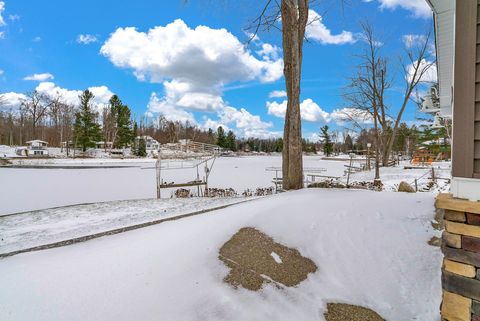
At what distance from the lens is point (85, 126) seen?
36469mm

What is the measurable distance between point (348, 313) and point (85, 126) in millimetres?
40184

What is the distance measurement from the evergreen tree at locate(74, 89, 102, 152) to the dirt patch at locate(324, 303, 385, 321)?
131 ft

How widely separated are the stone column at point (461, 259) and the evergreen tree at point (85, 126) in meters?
40.6

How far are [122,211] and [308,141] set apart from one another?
8120cm

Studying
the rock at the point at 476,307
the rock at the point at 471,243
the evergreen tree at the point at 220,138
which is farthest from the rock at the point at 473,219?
the evergreen tree at the point at 220,138

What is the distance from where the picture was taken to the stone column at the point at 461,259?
1.86 metres

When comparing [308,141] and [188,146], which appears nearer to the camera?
[188,146]

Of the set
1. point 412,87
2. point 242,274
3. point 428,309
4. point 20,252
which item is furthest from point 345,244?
point 412,87

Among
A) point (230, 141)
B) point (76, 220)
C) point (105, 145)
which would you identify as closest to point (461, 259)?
point (76, 220)

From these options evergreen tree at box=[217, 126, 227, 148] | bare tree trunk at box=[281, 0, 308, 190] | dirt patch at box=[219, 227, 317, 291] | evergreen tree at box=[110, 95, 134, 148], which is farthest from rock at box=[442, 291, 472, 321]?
evergreen tree at box=[217, 126, 227, 148]

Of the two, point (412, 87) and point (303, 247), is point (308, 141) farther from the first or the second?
point (303, 247)

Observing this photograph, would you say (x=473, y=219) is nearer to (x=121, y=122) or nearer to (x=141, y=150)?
(x=141, y=150)

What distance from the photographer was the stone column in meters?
1.86

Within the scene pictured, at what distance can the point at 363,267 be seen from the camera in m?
3.21
